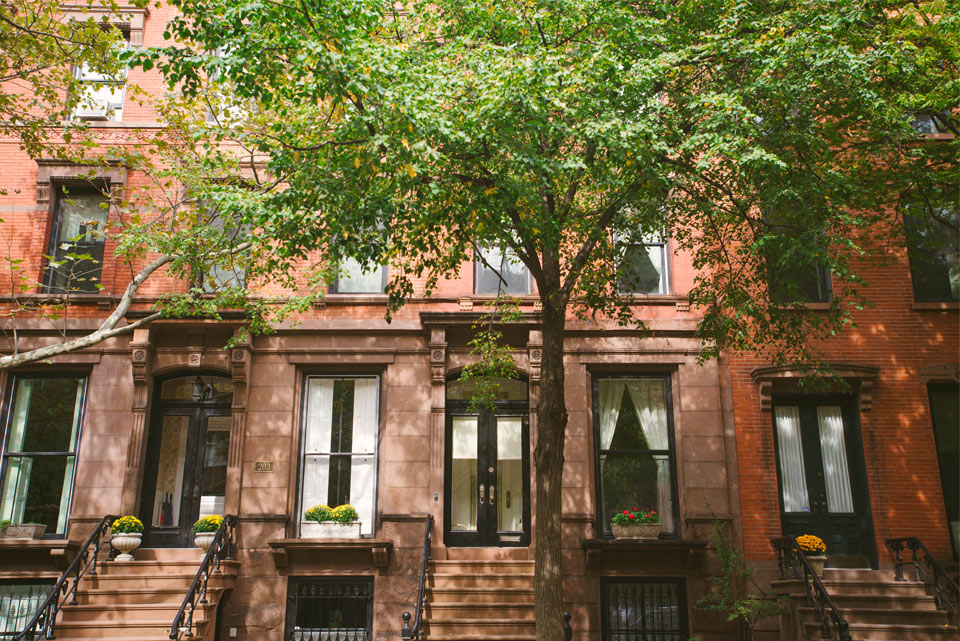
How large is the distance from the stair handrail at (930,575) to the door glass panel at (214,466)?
36.5ft

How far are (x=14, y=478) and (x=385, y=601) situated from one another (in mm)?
6906

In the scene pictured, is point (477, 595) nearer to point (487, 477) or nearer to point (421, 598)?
point (421, 598)

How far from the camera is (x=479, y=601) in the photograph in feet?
40.1

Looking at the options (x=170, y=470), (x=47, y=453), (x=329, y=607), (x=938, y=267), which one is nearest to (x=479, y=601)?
(x=329, y=607)

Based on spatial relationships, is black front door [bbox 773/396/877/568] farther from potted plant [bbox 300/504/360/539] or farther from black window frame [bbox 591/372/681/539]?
potted plant [bbox 300/504/360/539]

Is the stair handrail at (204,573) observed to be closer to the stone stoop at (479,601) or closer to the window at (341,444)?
the window at (341,444)

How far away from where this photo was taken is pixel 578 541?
1296 centimetres

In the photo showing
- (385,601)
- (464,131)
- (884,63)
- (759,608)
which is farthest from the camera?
(385,601)

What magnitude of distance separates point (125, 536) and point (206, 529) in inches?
49.2

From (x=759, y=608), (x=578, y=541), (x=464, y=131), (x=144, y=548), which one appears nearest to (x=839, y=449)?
(x=759, y=608)

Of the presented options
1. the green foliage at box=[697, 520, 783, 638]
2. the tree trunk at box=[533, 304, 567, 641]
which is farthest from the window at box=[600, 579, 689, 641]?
the tree trunk at box=[533, 304, 567, 641]

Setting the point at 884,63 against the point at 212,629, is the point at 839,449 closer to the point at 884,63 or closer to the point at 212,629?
the point at 884,63

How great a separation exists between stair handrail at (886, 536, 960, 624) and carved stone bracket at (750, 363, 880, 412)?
2.20 m

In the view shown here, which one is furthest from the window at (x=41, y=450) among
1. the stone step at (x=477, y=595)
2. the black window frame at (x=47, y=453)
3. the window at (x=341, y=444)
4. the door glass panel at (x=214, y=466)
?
the stone step at (x=477, y=595)
